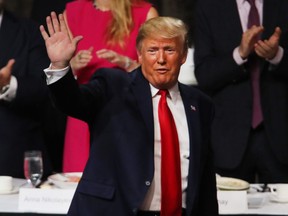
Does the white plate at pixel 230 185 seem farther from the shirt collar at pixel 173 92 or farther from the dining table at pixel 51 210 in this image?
the shirt collar at pixel 173 92

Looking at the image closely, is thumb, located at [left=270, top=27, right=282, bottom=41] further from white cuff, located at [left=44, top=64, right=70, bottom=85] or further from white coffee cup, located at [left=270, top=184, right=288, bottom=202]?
white cuff, located at [left=44, top=64, right=70, bottom=85]

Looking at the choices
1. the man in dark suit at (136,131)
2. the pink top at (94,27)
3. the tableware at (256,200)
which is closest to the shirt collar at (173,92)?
the man in dark suit at (136,131)

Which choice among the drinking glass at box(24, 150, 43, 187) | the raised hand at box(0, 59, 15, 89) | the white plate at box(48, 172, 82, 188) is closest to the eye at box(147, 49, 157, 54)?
the white plate at box(48, 172, 82, 188)

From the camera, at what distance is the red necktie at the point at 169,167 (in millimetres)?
2814

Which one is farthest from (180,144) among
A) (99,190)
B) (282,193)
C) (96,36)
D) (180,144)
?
(96,36)

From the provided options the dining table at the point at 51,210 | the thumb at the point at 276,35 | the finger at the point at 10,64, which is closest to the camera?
the dining table at the point at 51,210

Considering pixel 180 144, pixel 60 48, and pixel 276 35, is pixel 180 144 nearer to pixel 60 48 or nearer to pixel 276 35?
pixel 60 48

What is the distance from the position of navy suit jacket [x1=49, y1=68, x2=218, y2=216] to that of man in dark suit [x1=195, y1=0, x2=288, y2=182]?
1503 millimetres

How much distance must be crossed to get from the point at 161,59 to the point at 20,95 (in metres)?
1.59

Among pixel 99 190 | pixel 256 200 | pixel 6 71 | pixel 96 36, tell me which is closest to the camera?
pixel 99 190

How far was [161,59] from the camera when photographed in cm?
282

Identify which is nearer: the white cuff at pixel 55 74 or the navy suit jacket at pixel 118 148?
the white cuff at pixel 55 74

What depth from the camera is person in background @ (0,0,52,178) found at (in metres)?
4.28

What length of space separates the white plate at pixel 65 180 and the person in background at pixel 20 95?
39 cm
